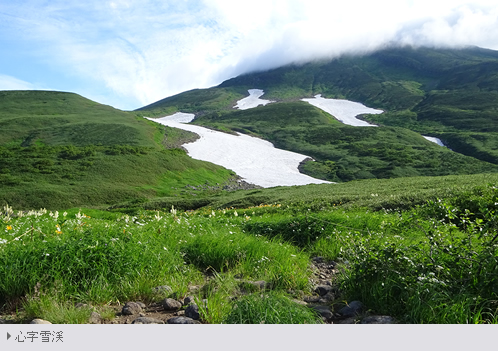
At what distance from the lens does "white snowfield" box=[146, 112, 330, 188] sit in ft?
227

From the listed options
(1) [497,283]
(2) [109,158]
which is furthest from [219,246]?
(2) [109,158]

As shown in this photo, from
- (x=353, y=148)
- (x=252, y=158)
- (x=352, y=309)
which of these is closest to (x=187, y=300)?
(x=352, y=309)

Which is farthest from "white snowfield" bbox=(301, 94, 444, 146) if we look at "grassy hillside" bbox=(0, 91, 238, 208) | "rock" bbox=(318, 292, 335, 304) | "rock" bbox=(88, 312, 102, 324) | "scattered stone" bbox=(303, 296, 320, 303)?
"rock" bbox=(88, 312, 102, 324)

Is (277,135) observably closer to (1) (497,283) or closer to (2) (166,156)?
(2) (166,156)

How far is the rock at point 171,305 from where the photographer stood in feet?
16.3

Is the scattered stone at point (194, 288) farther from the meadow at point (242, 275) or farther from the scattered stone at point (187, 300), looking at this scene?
the scattered stone at point (187, 300)

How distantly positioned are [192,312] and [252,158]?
83.3 meters

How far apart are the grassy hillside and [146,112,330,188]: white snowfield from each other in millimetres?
6735

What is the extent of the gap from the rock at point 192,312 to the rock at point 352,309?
82.5 inches

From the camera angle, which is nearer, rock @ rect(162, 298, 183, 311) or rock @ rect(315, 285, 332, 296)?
rock @ rect(162, 298, 183, 311)

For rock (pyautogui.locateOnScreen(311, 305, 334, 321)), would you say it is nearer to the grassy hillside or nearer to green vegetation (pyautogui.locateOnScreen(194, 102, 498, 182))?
the grassy hillside

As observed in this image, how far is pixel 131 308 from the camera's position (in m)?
4.83
